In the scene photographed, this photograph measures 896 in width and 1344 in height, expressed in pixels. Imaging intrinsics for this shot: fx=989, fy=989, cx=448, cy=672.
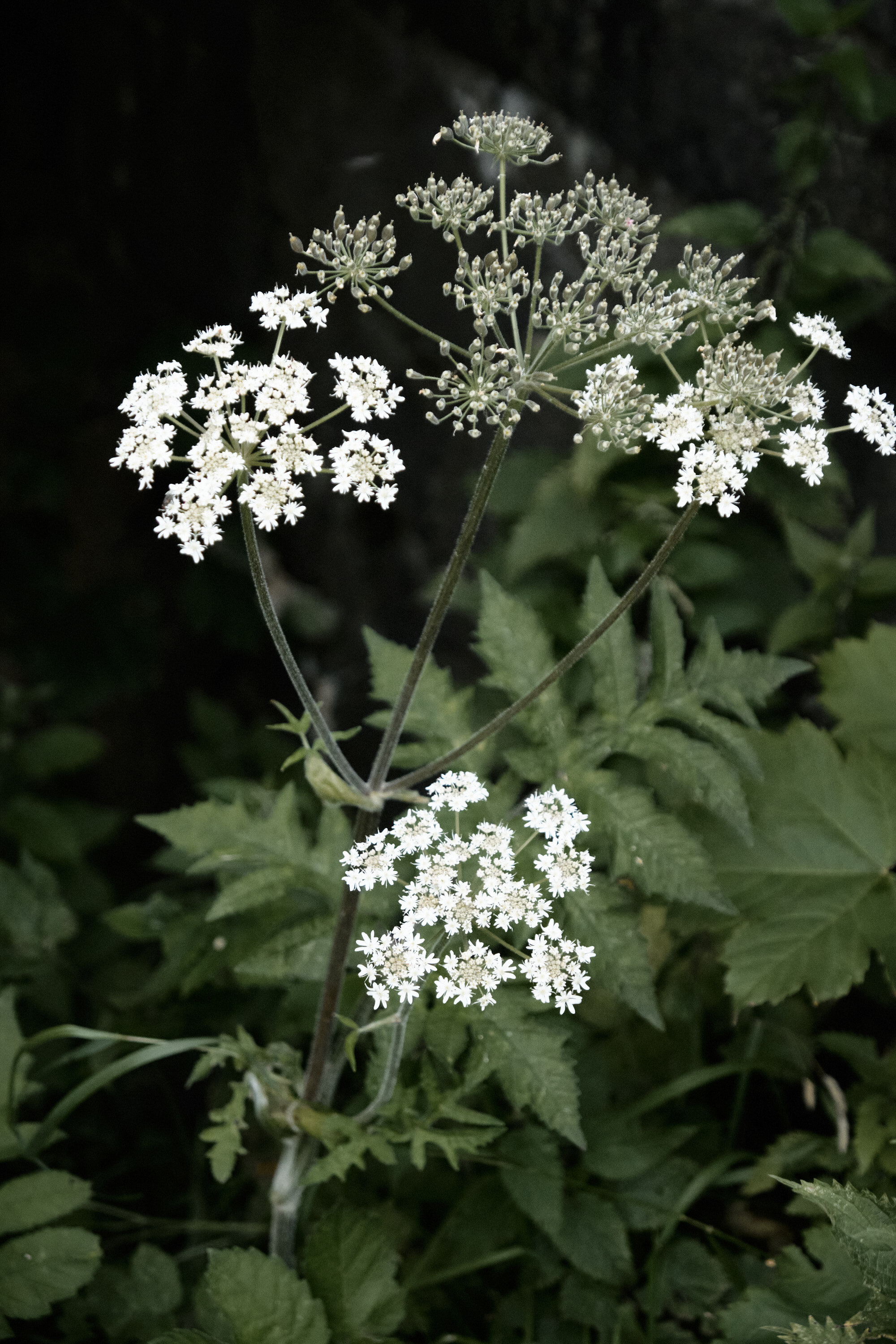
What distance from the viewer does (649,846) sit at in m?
2.08

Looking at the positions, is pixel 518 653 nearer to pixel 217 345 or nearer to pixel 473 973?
pixel 473 973

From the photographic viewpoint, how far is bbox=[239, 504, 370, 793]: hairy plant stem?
163 cm

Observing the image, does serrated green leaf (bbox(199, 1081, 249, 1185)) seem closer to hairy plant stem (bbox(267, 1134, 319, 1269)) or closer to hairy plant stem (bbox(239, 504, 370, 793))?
hairy plant stem (bbox(267, 1134, 319, 1269))

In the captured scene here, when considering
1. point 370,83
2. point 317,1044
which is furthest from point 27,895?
point 370,83

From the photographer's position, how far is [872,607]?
3115mm

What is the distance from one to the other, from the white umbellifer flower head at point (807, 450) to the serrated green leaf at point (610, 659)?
2.23 ft

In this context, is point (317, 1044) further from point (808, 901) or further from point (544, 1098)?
point (808, 901)

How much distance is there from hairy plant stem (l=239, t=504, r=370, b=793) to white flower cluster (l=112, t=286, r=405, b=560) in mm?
39

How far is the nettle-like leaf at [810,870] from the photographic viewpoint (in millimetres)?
2246

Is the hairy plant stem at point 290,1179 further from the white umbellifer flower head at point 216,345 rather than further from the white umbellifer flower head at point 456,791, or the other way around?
the white umbellifer flower head at point 216,345

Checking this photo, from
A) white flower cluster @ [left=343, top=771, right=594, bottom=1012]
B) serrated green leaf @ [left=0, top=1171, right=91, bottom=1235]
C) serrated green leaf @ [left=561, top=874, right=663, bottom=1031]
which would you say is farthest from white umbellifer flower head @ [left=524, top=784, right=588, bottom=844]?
serrated green leaf @ [left=0, top=1171, right=91, bottom=1235]

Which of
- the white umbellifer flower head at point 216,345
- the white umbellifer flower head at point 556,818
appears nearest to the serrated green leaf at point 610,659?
the white umbellifer flower head at point 556,818

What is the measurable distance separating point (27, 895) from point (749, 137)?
141 inches

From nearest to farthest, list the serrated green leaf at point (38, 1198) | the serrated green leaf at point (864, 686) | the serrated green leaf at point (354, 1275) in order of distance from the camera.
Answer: the serrated green leaf at point (354, 1275), the serrated green leaf at point (38, 1198), the serrated green leaf at point (864, 686)
